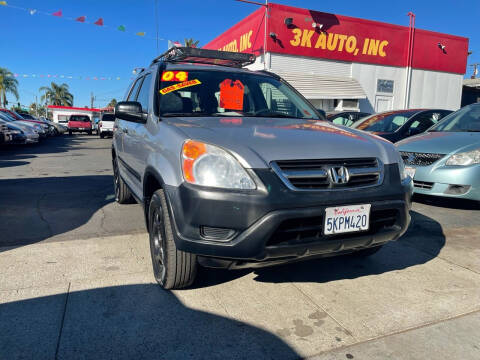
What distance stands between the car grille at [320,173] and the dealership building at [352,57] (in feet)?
47.8

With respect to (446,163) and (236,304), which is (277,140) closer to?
(236,304)

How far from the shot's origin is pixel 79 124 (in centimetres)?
2891

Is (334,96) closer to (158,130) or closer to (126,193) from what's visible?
(126,193)

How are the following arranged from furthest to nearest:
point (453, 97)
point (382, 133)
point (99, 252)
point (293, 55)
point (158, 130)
Result: point (453, 97), point (293, 55), point (382, 133), point (99, 252), point (158, 130)

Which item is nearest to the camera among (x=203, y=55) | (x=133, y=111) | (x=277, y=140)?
(x=277, y=140)

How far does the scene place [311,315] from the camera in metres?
2.29

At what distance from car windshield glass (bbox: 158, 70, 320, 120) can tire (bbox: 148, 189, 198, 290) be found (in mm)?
843

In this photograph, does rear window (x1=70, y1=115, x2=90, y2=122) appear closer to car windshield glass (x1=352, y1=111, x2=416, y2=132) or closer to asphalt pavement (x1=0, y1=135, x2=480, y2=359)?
car windshield glass (x1=352, y1=111, x2=416, y2=132)

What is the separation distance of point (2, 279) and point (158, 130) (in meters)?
1.62

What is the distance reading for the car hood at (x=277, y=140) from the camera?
211 centimetres

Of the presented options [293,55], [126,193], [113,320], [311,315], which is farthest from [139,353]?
[293,55]

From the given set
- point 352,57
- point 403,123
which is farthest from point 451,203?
point 352,57

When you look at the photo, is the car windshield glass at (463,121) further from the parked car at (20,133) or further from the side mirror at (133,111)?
the parked car at (20,133)

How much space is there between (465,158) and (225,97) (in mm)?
3327
